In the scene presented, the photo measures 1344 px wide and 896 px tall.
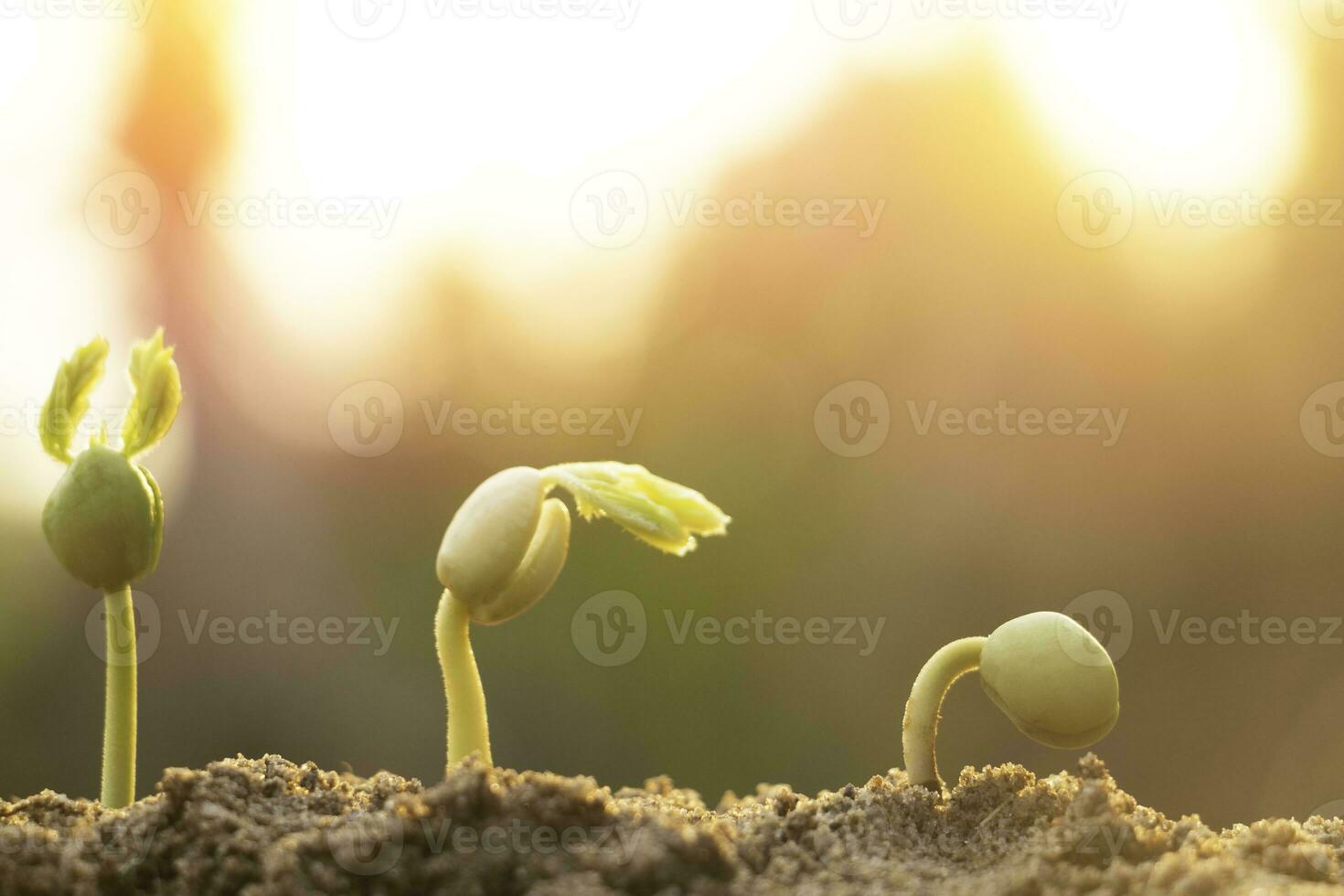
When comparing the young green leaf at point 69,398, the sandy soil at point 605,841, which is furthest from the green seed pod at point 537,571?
the young green leaf at point 69,398

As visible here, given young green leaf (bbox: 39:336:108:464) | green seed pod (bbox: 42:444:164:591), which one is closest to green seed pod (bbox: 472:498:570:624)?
green seed pod (bbox: 42:444:164:591)

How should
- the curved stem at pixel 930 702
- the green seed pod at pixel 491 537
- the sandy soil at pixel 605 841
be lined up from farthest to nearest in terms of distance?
the curved stem at pixel 930 702 < the green seed pod at pixel 491 537 < the sandy soil at pixel 605 841

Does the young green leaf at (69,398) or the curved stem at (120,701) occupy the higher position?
the young green leaf at (69,398)

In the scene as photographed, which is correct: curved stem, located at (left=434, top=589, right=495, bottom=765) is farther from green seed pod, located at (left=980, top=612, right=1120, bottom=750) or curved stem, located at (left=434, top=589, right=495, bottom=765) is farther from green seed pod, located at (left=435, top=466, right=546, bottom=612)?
green seed pod, located at (left=980, top=612, right=1120, bottom=750)

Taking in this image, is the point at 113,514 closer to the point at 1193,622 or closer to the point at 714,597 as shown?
the point at 714,597

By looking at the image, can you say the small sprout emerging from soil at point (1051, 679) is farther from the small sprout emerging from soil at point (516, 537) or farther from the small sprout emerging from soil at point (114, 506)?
the small sprout emerging from soil at point (114, 506)

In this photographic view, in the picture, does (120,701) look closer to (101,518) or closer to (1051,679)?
(101,518)

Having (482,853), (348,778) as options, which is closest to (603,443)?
(348,778)
